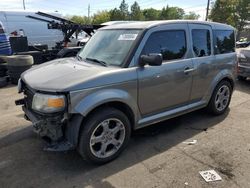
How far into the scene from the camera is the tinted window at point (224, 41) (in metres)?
5.20

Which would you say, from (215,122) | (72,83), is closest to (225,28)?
(215,122)

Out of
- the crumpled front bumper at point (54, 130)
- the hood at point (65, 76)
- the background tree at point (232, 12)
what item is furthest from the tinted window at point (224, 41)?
the background tree at point (232, 12)

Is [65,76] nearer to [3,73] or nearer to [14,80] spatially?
[14,80]

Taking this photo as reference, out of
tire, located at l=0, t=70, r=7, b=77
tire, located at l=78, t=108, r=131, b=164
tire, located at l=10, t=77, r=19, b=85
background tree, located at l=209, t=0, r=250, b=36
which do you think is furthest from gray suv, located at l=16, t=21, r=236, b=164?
background tree, located at l=209, t=0, r=250, b=36

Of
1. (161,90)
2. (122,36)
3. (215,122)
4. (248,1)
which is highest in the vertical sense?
(248,1)

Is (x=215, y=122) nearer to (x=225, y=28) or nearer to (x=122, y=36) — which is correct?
(x=225, y=28)

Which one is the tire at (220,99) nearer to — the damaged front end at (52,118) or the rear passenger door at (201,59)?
the rear passenger door at (201,59)

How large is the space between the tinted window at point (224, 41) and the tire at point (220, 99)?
0.64 metres

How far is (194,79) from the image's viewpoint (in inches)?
184

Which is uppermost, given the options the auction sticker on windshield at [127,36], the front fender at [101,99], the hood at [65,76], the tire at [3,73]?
the auction sticker on windshield at [127,36]

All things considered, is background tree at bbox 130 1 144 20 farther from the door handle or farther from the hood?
the hood

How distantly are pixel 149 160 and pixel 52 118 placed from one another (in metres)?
1.47

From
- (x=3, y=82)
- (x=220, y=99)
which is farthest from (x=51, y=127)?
(x=3, y=82)

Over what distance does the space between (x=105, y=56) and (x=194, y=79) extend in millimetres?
1629
